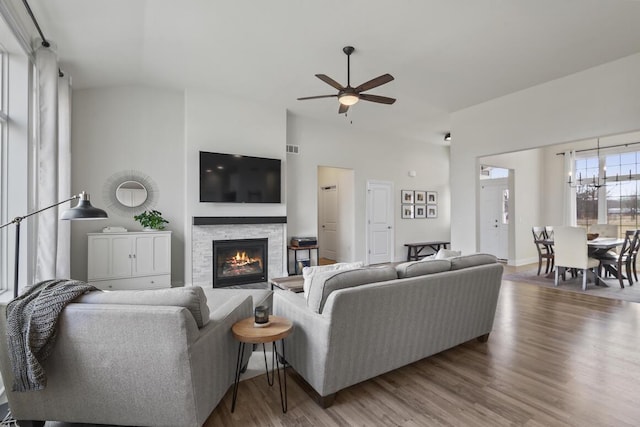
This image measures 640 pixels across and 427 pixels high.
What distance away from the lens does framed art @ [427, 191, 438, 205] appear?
8128mm

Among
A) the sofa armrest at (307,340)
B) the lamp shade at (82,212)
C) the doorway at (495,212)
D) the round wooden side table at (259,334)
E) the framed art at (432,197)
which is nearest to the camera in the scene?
the round wooden side table at (259,334)

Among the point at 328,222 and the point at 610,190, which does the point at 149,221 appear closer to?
the point at 328,222

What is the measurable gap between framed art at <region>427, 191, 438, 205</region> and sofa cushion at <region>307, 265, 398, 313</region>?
6.58 meters

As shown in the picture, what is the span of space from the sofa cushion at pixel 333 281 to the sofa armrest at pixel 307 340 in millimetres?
78

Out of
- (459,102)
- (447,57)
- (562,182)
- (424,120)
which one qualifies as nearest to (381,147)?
(424,120)

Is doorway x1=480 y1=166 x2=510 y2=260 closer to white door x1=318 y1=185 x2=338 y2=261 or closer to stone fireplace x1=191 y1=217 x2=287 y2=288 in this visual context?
white door x1=318 y1=185 x2=338 y2=261

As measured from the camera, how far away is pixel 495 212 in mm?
7371

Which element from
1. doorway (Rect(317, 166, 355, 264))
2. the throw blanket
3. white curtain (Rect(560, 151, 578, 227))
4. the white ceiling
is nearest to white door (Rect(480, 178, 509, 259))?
white curtain (Rect(560, 151, 578, 227))

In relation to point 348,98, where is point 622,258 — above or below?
below

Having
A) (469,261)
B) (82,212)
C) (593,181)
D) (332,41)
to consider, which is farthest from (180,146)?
(593,181)

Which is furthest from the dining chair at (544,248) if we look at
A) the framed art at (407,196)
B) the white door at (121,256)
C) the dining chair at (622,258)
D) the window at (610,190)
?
the white door at (121,256)

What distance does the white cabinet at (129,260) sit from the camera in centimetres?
411

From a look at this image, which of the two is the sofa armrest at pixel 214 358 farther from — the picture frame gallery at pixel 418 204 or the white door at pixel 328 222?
the picture frame gallery at pixel 418 204

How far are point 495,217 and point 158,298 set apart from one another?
776 centimetres
